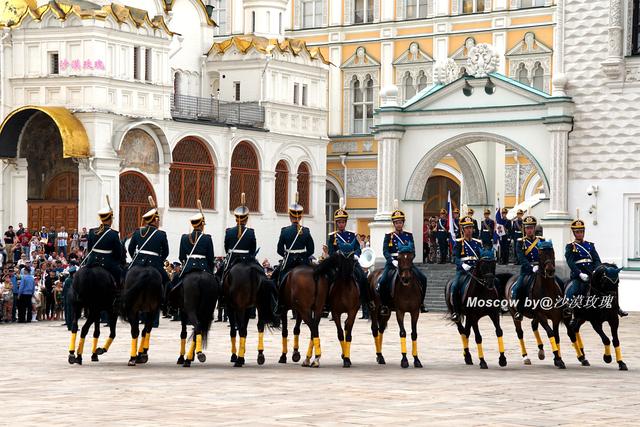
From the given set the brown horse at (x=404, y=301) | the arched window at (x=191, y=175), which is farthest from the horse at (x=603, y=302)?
the arched window at (x=191, y=175)

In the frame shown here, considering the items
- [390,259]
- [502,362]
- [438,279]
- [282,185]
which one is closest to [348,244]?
[390,259]

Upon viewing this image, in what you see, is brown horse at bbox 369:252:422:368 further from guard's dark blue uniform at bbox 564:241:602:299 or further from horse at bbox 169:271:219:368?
horse at bbox 169:271:219:368

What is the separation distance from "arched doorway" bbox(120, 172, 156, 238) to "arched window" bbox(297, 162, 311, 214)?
8365 mm

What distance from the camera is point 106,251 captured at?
21750mm

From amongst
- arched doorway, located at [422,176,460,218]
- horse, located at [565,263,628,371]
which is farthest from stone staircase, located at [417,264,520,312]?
horse, located at [565,263,628,371]

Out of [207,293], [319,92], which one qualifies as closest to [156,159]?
[319,92]

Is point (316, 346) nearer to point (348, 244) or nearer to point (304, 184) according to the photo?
point (348, 244)

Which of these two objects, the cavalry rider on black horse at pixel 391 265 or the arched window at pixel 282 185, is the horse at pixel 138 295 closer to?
Result: the cavalry rider on black horse at pixel 391 265

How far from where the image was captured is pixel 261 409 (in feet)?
50.5

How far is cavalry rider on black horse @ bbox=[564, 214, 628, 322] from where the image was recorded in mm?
21891

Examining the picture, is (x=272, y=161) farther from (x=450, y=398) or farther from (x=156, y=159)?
(x=450, y=398)

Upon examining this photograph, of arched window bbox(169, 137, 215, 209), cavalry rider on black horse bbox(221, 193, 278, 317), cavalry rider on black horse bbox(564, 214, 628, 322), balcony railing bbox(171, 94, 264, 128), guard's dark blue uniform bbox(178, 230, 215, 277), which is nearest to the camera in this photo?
guard's dark blue uniform bbox(178, 230, 215, 277)

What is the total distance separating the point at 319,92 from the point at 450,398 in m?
41.7

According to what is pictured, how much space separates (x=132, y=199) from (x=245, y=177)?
5.99m
